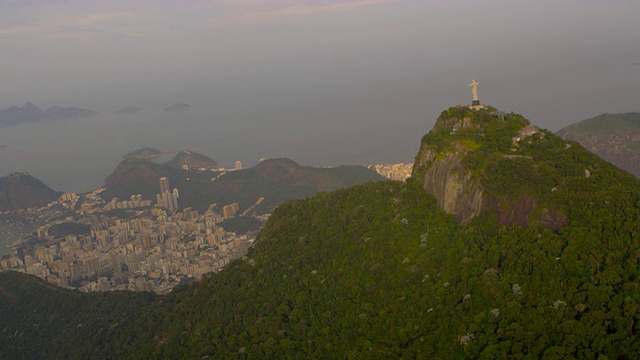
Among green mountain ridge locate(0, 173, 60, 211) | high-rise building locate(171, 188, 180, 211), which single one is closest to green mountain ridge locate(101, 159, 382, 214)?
high-rise building locate(171, 188, 180, 211)

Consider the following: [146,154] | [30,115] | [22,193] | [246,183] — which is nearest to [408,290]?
[246,183]

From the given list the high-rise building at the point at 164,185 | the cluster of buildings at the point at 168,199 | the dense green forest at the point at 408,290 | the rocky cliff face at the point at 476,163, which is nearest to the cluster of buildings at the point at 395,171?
the cluster of buildings at the point at 168,199

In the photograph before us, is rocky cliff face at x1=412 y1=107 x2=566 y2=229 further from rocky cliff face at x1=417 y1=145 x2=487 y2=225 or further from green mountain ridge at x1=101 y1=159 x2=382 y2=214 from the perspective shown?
green mountain ridge at x1=101 y1=159 x2=382 y2=214

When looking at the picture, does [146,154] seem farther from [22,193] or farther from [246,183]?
[246,183]

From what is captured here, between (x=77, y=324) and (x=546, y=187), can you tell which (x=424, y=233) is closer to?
(x=546, y=187)

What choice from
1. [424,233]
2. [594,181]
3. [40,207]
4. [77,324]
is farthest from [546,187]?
[40,207]

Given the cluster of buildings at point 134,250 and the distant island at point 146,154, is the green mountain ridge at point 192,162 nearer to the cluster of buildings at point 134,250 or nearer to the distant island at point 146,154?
the distant island at point 146,154
